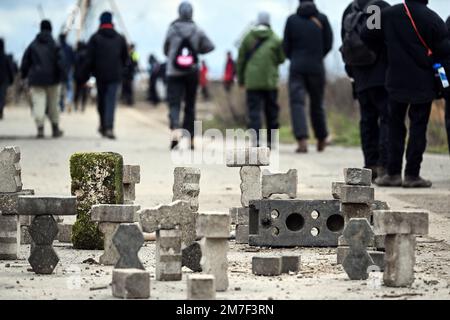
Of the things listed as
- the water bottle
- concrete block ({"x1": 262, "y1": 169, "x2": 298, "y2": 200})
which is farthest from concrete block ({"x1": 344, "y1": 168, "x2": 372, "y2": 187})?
the water bottle

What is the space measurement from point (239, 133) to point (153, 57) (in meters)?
36.1

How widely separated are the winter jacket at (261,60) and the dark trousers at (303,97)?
0.48 metres

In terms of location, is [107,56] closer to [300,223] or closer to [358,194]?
[300,223]

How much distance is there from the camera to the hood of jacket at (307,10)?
2141cm

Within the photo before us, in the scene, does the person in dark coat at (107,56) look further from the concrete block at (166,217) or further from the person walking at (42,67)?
the concrete block at (166,217)

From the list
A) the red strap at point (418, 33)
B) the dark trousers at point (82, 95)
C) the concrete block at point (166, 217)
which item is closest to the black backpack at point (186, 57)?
the red strap at point (418, 33)

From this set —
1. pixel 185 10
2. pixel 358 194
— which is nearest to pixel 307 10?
pixel 185 10

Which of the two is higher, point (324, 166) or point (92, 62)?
point (92, 62)

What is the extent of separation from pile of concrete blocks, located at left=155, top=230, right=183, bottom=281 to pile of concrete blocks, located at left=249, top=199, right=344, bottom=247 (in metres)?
1.93

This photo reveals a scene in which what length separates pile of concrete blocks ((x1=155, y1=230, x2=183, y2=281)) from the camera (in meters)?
8.79

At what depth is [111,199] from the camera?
1041 centimetres

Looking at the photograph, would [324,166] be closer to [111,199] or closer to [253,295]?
[111,199]

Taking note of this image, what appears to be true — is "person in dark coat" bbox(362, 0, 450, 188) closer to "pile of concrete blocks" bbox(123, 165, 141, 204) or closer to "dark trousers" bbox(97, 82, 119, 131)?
"pile of concrete blocks" bbox(123, 165, 141, 204)
